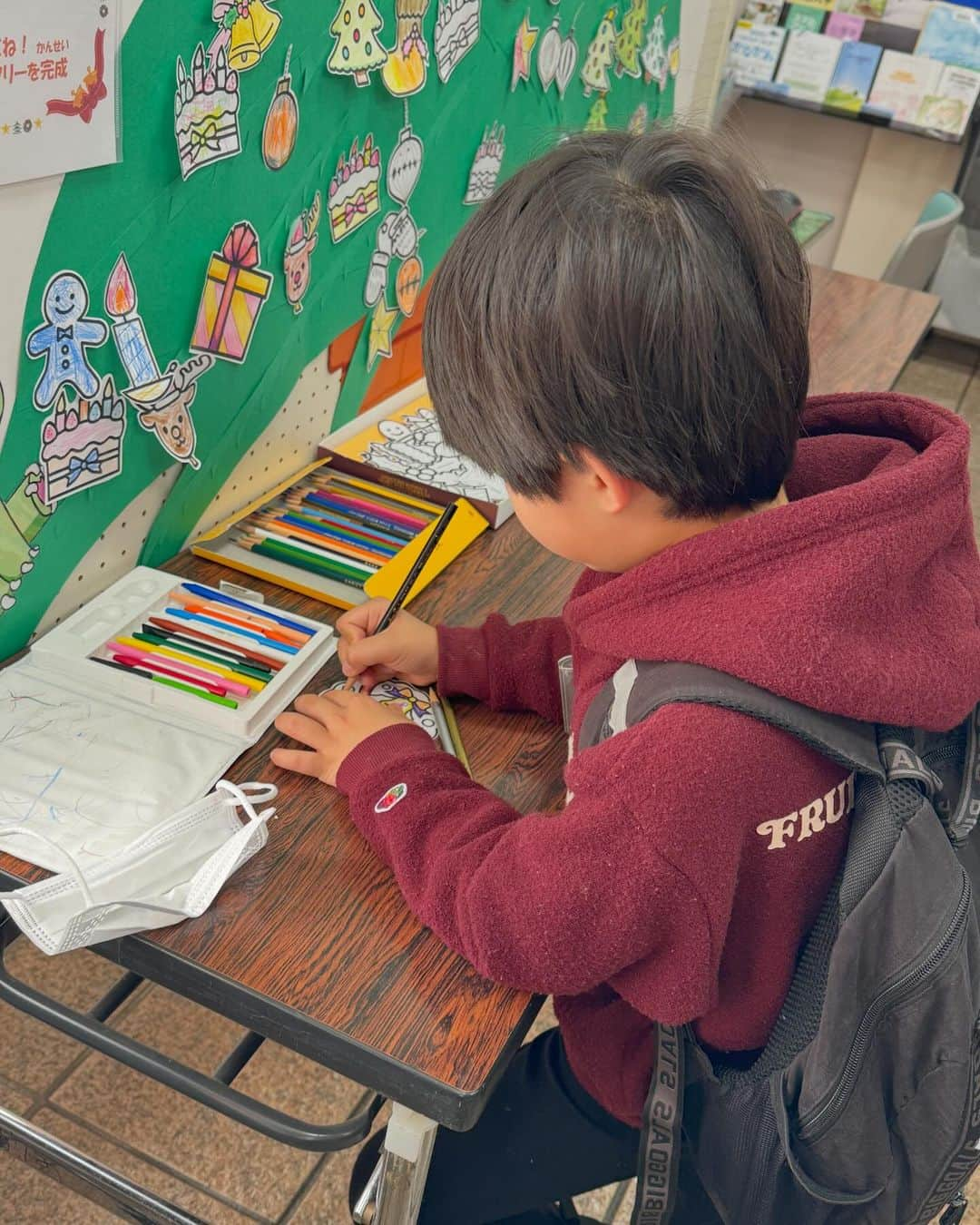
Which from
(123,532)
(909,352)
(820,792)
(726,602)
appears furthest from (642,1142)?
(909,352)

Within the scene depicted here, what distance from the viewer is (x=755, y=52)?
13.1ft

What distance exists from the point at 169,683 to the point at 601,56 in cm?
140

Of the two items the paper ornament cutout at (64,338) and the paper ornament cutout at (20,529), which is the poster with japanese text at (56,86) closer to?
the paper ornament cutout at (64,338)

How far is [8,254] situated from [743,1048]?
81 centimetres

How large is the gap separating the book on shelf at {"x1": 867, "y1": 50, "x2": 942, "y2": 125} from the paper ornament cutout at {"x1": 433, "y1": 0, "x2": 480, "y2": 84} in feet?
9.71

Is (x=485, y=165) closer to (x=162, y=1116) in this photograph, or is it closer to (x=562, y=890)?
(x=562, y=890)

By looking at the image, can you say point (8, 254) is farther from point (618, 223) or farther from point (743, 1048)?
point (743, 1048)

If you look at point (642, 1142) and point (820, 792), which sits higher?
point (820, 792)

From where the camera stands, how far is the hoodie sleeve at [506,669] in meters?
1.03

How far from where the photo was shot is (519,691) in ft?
3.39

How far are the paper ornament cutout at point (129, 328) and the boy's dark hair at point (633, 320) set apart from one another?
0.35m

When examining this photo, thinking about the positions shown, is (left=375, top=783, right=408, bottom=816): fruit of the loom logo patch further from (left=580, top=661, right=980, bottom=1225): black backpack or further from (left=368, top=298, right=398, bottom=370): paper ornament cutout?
(left=368, top=298, right=398, bottom=370): paper ornament cutout

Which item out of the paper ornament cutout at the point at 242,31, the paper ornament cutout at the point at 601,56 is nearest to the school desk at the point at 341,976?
the paper ornament cutout at the point at 242,31

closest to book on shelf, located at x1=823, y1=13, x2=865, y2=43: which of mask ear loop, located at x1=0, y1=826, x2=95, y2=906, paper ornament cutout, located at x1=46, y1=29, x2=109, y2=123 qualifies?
paper ornament cutout, located at x1=46, y1=29, x2=109, y2=123
